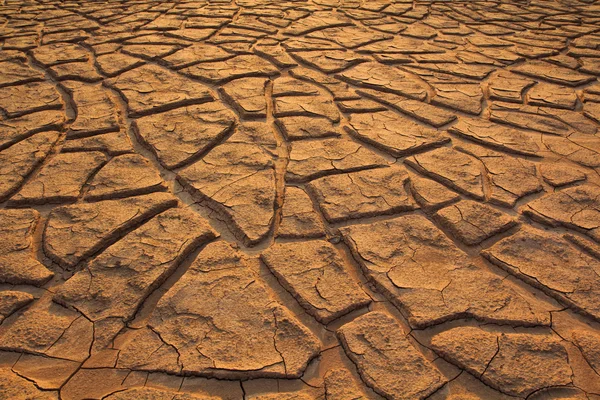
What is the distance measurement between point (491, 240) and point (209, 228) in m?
1.16

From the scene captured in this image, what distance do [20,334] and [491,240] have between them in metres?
1.75

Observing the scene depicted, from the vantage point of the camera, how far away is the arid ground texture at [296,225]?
137 cm

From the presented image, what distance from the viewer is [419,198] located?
2035 millimetres

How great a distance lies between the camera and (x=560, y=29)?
4.41 metres

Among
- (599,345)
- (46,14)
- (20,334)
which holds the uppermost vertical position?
(46,14)

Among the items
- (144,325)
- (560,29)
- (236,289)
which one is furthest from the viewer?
(560,29)

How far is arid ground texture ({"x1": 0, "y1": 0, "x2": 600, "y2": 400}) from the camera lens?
1.37m

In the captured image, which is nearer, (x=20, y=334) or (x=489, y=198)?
(x=20, y=334)

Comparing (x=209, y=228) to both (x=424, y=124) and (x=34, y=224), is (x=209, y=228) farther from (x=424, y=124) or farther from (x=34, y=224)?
(x=424, y=124)

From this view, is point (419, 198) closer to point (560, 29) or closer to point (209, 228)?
point (209, 228)

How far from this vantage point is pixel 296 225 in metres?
1.88

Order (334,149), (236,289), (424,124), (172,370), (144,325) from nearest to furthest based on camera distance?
1. (172,370)
2. (144,325)
3. (236,289)
4. (334,149)
5. (424,124)

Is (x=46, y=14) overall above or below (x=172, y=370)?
above

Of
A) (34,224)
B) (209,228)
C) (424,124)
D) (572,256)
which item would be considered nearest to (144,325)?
(209,228)
